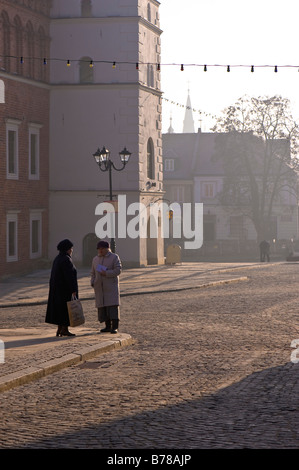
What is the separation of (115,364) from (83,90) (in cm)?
2821

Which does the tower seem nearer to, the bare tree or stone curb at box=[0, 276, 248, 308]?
stone curb at box=[0, 276, 248, 308]

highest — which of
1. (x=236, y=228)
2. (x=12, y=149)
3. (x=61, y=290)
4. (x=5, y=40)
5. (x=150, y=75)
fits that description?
(x=5, y=40)

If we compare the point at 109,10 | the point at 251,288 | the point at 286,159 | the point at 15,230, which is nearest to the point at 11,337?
the point at 251,288

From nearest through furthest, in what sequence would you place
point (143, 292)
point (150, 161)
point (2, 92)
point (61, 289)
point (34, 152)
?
point (61, 289)
point (143, 292)
point (2, 92)
point (34, 152)
point (150, 161)

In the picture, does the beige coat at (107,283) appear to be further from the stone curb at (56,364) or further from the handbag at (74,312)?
the stone curb at (56,364)

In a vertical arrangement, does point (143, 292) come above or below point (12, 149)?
below

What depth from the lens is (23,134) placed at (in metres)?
36.3

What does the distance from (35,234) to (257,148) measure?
32.7 meters

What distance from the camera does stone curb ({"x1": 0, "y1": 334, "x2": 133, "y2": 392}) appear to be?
10.7 m

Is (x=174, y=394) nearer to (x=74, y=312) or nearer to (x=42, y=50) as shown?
(x=74, y=312)

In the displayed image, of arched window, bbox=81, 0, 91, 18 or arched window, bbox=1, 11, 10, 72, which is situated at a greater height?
arched window, bbox=81, 0, 91, 18

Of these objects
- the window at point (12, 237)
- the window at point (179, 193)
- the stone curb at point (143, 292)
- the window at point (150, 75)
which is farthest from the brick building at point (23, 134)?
the window at point (179, 193)

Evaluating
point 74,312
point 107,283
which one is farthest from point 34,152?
point 74,312

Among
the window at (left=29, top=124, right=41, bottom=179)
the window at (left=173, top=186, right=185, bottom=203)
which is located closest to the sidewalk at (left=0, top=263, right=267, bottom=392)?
the window at (left=29, top=124, right=41, bottom=179)
